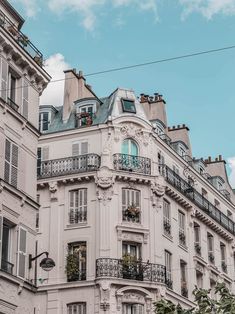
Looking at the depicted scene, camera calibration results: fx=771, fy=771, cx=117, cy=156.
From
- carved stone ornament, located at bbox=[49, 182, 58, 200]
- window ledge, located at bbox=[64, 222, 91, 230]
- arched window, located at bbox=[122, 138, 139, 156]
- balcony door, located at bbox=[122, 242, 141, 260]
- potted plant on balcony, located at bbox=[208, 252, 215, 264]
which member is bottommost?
balcony door, located at bbox=[122, 242, 141, 260]

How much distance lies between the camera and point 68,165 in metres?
41.5

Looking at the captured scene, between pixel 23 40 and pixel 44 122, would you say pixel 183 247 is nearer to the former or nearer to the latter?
pixel 44 122

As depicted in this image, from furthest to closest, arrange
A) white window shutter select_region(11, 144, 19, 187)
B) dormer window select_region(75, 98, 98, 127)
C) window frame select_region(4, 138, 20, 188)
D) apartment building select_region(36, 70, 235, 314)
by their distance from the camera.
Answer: dormer window select_region(75, 98, 98, 127)
apartment building select_region(36, 70, 235, 314)
white window shutter select_region(11, 144, 19, 187)
window frame select_region(4, 138, 20, 188)

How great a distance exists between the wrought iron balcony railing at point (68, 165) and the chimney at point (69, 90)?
3.80 meters

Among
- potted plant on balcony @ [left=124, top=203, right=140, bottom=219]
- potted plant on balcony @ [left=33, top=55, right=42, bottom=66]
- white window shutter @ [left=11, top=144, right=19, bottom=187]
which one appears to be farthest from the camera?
potted plant on balcony @ [left=124, top=203, right=140, bottom=219]

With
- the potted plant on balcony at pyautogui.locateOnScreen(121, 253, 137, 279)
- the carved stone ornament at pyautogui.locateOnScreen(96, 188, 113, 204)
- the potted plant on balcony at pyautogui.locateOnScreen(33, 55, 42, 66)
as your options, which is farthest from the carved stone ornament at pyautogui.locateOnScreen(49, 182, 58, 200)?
the potted plant on balcony at pyautogui.locateOnScreen(33, 55, 42, 66)

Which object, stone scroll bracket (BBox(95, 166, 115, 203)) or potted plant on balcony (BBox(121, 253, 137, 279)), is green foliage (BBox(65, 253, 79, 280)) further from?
stone scroll bracket (BBox(95, 166, 115, 203))

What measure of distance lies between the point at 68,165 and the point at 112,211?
12.6ft

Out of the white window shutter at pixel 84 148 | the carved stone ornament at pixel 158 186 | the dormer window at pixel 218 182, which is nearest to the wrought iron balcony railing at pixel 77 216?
the white window shutter at pixel 84 148

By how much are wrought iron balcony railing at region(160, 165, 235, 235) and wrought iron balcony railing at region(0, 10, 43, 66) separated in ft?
50.5

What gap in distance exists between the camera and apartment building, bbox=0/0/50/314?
82.6ft

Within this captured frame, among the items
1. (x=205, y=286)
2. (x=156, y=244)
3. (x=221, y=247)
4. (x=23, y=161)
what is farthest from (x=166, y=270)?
(x=23, y=161)

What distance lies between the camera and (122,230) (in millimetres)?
39344

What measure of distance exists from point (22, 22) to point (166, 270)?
55.3ft
